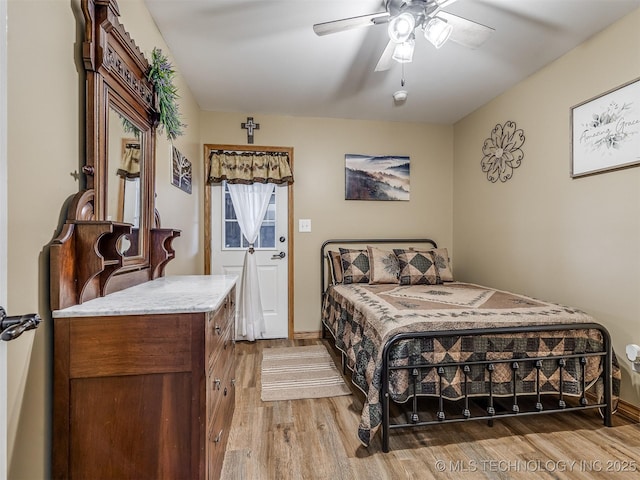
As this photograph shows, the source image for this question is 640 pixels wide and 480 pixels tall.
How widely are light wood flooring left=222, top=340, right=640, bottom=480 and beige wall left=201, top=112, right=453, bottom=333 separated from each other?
5.39 feet

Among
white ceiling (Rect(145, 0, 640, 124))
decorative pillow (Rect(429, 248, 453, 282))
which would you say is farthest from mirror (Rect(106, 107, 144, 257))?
decorative pillow (Rect(429, 248, 453, 282))

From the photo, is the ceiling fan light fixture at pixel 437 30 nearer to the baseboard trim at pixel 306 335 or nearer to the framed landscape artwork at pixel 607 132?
the framed landscape artwork at pixel 607 132

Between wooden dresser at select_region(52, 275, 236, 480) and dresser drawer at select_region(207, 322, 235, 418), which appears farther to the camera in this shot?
dresser drawer at select_region(207, 322, 235, 418)

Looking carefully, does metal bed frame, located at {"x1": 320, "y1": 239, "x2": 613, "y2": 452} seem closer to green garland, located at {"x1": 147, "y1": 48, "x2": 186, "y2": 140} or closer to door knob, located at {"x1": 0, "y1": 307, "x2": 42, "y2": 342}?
door knob, located at {"x1": 0, "y1": 307, "x2": 42, "y2": 342}

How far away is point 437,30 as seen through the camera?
5.50ft

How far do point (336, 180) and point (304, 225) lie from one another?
2.02 feet

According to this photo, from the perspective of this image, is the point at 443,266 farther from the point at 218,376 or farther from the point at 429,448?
the point at 218,376

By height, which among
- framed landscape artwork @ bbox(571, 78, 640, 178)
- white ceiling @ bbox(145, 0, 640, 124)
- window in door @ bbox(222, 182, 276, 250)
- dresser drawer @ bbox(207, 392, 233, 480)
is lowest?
dresser drawer @ bbox(207, 392, 233, 480)

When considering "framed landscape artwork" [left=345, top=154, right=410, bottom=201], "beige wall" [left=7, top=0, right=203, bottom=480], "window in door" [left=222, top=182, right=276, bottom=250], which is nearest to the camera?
"beige wall" [left=7, top=0, right=203, bottom=480]

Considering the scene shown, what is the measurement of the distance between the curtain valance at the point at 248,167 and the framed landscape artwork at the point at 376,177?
0.69 m

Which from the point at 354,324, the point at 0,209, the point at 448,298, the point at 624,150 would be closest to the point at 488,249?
the point at 448,298

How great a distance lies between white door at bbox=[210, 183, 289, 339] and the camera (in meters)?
3.48

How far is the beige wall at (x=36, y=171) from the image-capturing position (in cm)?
90

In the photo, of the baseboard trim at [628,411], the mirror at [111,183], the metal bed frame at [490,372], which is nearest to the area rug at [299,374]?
the metal bed frame at [490,372]
